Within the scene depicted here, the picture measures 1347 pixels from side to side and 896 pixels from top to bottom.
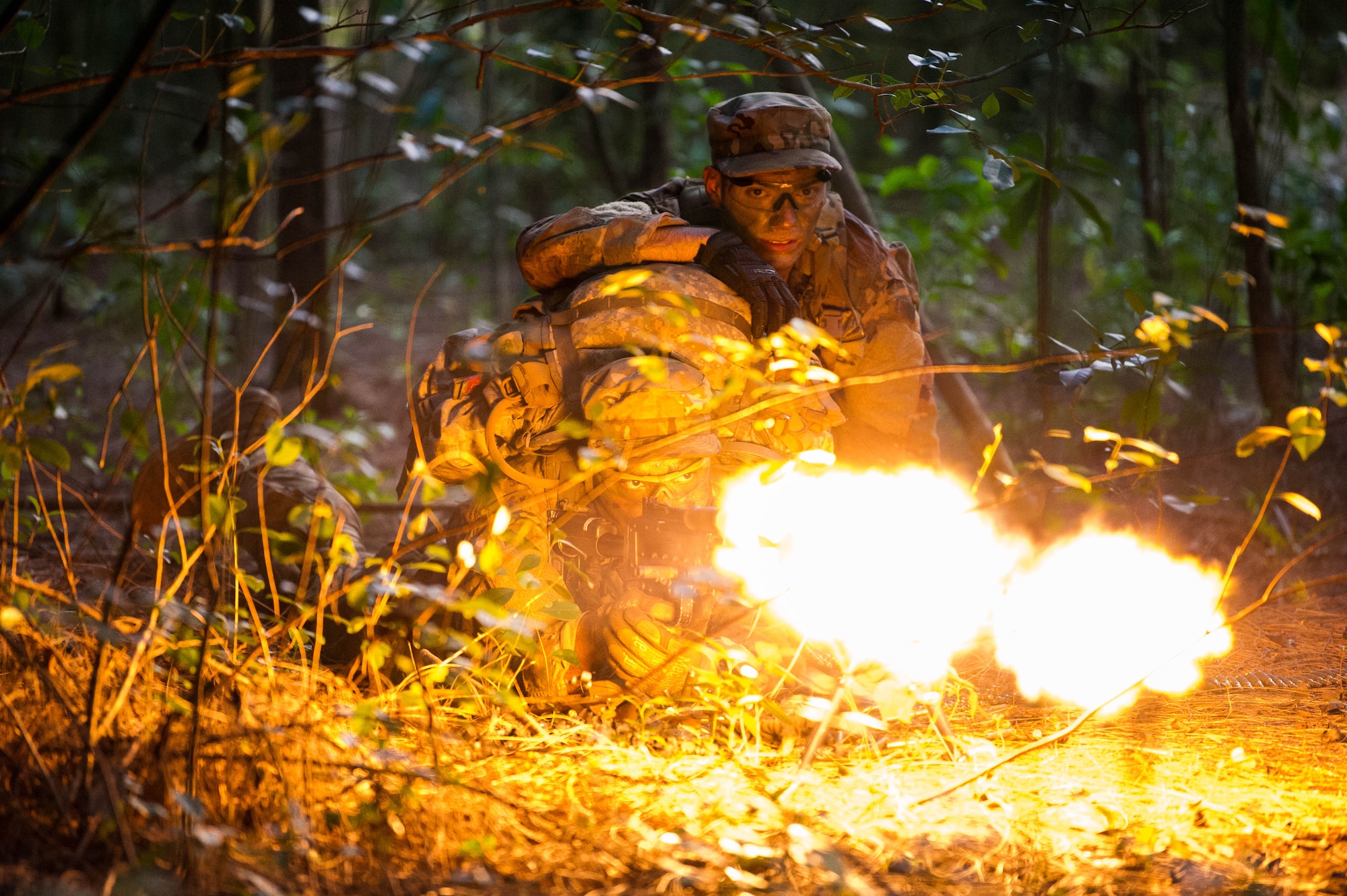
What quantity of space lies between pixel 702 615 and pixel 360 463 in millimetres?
1213

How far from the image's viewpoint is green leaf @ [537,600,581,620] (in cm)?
227

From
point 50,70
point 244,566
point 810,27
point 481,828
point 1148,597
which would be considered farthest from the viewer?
point 244,566

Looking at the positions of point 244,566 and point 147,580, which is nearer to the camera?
point 147,580

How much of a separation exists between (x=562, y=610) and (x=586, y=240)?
1.16 meters

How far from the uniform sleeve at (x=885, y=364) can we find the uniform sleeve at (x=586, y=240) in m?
0.73

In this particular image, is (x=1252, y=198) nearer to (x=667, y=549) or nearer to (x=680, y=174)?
(x=680, y=174)

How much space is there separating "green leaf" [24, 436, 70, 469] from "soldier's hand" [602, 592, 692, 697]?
1398mm

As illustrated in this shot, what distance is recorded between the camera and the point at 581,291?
110 inches

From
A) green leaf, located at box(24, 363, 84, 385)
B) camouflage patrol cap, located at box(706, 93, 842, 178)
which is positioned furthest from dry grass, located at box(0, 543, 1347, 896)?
camouflage patrol cap, located at box(706, 93, 842, 178)

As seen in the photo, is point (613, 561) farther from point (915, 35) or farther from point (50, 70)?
point (915, 35)

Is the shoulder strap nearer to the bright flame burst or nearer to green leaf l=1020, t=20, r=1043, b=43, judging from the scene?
the bright flame burst

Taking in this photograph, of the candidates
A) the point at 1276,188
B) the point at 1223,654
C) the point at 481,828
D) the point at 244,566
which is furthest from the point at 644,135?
the point at 1276,188

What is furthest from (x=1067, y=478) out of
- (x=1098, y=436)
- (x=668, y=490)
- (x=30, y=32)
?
(x=30, y=32)

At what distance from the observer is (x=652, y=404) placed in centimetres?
250
